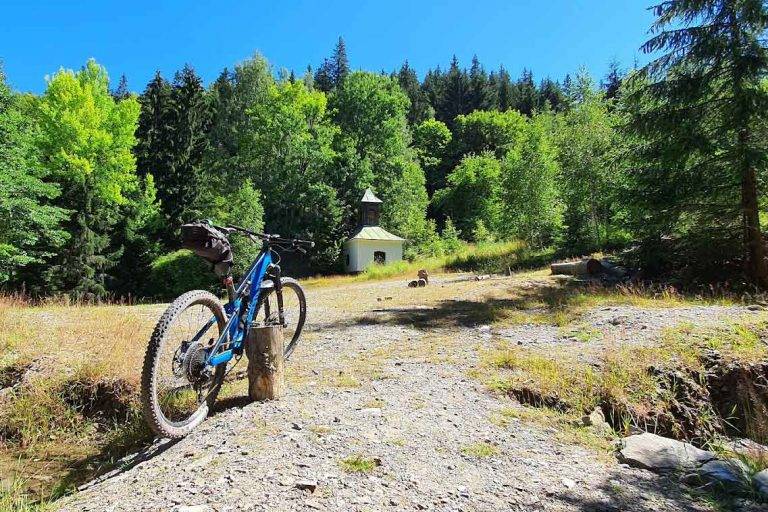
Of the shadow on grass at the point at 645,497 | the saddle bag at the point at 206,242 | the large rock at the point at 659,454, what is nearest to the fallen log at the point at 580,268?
the large rock at the point at 659,454

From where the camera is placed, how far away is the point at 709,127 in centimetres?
1089

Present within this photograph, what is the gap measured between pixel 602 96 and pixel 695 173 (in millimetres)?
18827

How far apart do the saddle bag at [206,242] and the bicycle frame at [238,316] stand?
347mm

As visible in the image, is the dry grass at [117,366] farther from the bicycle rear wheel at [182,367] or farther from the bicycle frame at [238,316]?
the bicycle frame at [238,316]

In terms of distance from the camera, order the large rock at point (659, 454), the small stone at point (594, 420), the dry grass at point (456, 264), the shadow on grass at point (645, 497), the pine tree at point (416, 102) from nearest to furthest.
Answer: the shadow on grass at point (645, 497), the large rock at point (659, 454), the small stone at point (594, 420), the dry grass at point (456, 264), the pine tree at point (416, 102)

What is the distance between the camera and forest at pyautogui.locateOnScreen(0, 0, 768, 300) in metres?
10.6

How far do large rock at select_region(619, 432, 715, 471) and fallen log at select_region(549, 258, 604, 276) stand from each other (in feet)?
39.0

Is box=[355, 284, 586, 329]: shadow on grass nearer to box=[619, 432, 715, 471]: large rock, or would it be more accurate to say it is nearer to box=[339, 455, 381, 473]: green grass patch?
box=[619, 432, 715, 471]: large rock

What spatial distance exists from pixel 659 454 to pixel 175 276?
30.3 metres

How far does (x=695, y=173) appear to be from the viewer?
1080cm

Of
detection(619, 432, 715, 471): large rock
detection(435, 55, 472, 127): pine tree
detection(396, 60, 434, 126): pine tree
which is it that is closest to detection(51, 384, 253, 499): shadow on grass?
detection(619, 432, 715, 471): large rock

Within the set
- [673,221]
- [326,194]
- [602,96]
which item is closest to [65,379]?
[673,221]

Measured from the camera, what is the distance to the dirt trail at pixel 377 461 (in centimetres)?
258

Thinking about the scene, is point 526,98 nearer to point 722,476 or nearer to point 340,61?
point 340,61
